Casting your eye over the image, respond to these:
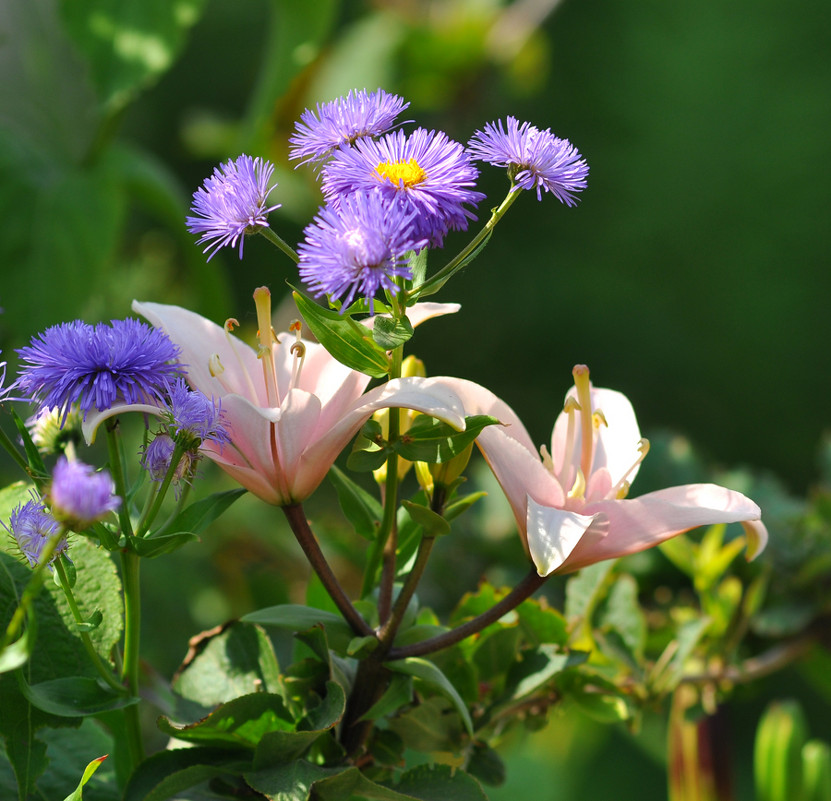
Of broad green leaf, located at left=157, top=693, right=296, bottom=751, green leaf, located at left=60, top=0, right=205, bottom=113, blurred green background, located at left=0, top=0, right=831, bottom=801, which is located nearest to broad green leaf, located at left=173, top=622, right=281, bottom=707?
broad green leaf, located at left=157, top=693, right=296, bottom=751

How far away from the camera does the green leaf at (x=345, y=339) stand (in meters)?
0.14

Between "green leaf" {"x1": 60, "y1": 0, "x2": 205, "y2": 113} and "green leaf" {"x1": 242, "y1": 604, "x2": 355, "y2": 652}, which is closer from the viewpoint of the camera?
"green leaf" {"x1": 242, "y1": 604, "x2": 355, "y2": 652}

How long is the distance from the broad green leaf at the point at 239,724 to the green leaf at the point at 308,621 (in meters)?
0.01

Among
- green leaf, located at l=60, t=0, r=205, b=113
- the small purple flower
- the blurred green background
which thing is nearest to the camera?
the small purple flower

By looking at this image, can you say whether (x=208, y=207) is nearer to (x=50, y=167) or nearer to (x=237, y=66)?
(x=50, y=167)

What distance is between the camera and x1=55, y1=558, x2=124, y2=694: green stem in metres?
0.13

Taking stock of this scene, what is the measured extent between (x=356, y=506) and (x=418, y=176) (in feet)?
0.20

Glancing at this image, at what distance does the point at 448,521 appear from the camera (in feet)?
0.50

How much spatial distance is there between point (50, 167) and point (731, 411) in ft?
3.35

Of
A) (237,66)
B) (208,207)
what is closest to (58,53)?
(237,66)

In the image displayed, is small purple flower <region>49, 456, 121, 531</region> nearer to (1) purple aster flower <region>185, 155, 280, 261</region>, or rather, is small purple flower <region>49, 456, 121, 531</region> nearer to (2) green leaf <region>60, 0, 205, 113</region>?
(1) purple aster flower <region>185, 155, 280, 261</region>

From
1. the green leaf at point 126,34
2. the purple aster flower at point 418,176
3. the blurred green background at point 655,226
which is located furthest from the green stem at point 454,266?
the blurred green background at point 655,226

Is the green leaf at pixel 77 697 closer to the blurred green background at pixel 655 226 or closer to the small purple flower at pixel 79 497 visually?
the small purple flower at pixel 79 497

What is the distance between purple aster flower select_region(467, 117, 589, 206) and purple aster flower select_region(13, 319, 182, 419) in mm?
61
